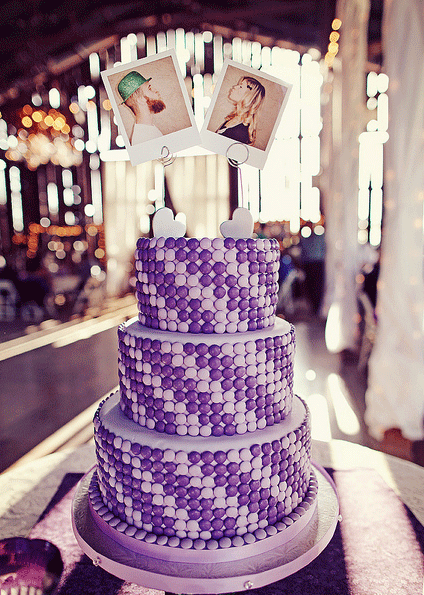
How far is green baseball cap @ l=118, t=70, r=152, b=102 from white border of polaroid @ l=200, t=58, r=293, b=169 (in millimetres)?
185

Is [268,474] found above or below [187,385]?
below

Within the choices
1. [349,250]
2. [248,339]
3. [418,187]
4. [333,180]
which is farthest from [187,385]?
[333,180]

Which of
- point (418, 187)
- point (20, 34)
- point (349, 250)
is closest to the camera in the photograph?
point (418, 187)

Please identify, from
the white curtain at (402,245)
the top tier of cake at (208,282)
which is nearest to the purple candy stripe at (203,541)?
the top tier of cake at (208,282)

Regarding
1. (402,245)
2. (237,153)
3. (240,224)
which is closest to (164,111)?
(237,153)

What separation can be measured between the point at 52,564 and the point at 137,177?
9.68 metres

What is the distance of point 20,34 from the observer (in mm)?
7160

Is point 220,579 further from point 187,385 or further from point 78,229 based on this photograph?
point 78,229

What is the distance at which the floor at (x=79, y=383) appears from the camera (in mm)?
2562

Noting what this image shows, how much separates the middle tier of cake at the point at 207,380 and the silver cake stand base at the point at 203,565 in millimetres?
265

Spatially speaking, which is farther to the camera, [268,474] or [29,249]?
[29,249]

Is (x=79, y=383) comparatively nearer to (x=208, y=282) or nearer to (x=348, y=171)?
(x=208, y=282)

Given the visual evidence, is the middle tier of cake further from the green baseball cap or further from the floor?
the floor

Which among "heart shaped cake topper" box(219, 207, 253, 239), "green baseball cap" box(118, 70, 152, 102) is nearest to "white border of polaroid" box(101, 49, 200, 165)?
"green baseball cap" box(118, 70, 152, 102)
